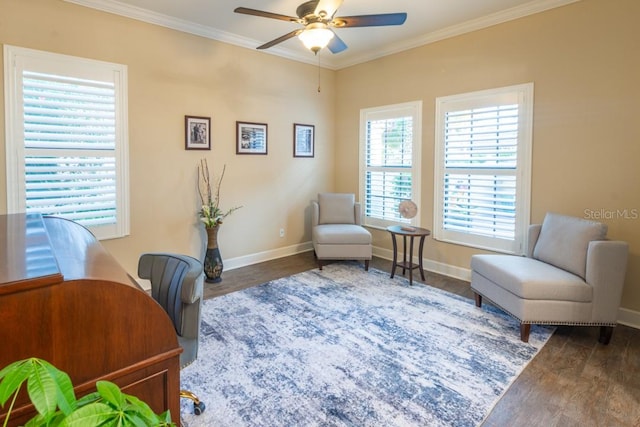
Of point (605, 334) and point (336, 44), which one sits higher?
point (336, 44)

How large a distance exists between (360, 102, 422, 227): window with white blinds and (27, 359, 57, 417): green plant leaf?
14.9ft

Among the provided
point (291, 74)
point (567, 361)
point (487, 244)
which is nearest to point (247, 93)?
point (291, 74)

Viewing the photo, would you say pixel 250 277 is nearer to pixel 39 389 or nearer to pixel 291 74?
pixel 291 74

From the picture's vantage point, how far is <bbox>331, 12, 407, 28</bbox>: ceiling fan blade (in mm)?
2756

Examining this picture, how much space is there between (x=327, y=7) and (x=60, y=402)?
276cm

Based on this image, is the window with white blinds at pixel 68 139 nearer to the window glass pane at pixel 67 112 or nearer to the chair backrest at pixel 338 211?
the window glass pane at pixel 67 112

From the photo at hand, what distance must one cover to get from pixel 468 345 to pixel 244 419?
1795 millimetres

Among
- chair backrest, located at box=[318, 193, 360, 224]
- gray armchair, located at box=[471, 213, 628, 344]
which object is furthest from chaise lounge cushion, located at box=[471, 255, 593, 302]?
chair backrest, located at box=[318, 193, 360, 224]

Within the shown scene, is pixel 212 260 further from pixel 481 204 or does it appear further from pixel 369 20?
pixel 481 204

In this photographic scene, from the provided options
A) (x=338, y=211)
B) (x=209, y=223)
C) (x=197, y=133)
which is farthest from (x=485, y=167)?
(x=197, y=133)

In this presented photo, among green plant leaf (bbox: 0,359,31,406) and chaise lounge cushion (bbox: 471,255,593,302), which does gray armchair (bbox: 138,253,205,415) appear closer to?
green plant leaf (bbox: 0,359,31,406)

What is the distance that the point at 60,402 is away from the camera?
2.15ft

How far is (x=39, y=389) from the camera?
65 cm

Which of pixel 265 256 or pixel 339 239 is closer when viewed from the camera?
pixel 339 239
